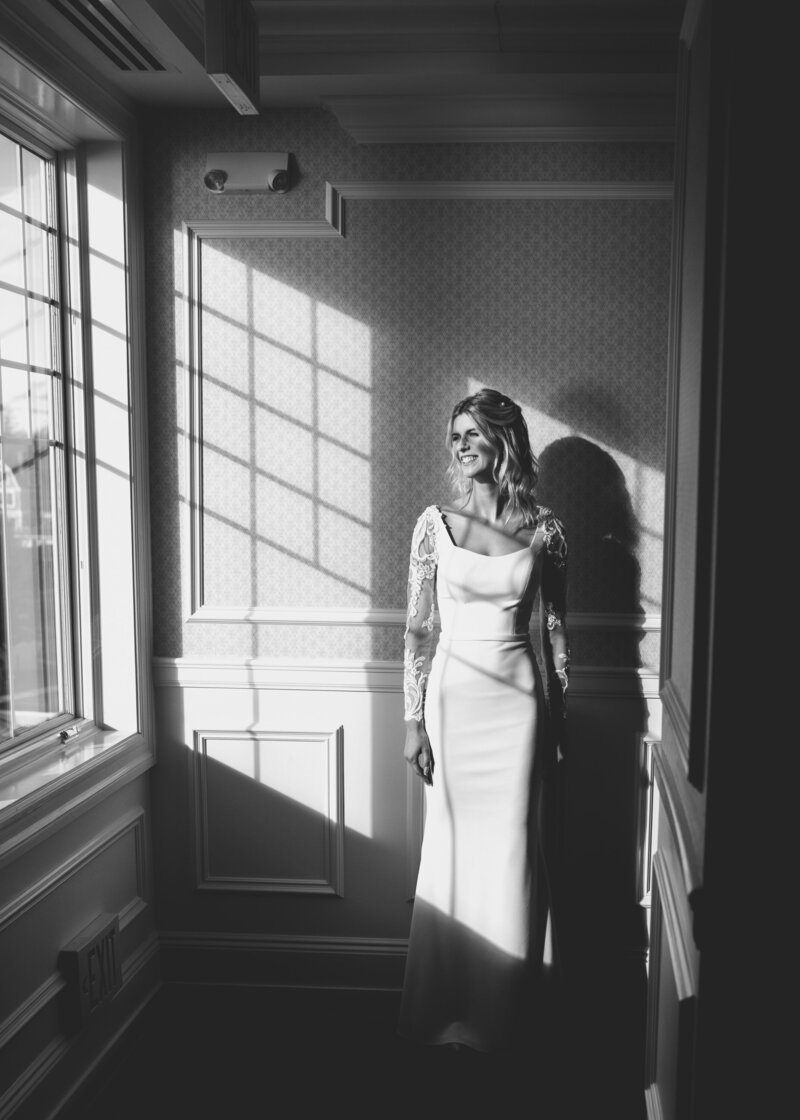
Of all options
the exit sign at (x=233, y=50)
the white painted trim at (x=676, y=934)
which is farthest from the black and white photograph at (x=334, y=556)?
the white painted trim at (x=676, y=934)

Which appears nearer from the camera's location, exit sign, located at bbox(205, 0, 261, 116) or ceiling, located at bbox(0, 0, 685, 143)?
exit sign, located at bbox(205, 0, 261, 116)

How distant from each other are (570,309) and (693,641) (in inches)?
70.6

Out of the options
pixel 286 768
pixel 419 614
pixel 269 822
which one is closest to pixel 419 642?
pixel 419 614

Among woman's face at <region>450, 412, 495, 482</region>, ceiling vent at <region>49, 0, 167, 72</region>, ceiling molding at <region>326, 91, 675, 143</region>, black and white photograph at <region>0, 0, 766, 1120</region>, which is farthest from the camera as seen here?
ceiling molding at <region>326, 91, 675, 143</region>

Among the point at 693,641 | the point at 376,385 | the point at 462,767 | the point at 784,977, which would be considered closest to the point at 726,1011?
the point at 784,977

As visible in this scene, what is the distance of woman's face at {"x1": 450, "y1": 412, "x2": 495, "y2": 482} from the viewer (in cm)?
260

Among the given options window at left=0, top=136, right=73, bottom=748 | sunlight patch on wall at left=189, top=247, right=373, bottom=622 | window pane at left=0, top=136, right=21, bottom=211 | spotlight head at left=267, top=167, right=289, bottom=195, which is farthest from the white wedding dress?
window pane at left=0, top=136, right=21, bottom=211

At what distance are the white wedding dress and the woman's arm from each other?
12mm

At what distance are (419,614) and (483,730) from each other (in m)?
0.39

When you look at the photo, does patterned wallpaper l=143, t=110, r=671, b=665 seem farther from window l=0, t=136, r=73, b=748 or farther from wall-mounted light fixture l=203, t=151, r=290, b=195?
window l=0, t=136, r=73, b=748

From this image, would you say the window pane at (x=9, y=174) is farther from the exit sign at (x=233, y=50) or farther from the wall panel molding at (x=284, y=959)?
the wall panel molding at (x=284, y=959)

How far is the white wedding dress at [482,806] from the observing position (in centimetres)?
254

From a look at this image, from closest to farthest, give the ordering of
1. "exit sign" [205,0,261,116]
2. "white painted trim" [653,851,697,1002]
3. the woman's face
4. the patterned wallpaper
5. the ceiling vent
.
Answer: "white painted trim" [653,851,697,1002]
"exit sign" [205,0,261,116]
the ceiling vent
the woman's face
the patterned wallpaper

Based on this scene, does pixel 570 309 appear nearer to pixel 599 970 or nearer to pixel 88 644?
pixel 88 644
